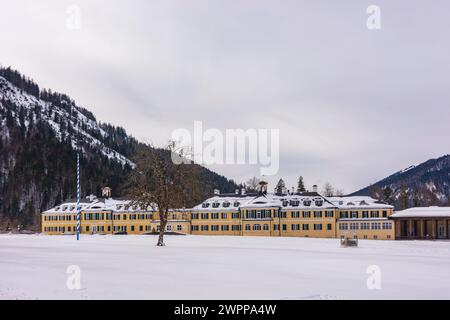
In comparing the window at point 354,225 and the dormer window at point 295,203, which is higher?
the dormer window at point 295,203

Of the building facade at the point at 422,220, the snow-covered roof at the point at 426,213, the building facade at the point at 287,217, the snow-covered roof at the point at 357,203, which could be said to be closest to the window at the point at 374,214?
the building facade at the point at 287,217

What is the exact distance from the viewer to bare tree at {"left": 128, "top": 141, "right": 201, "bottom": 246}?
51031mm

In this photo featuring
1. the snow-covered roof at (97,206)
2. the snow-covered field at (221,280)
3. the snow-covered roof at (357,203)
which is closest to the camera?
the snow-covered field at (221,280)

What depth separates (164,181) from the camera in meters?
50.8

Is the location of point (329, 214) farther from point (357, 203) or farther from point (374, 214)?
point (374, 214)

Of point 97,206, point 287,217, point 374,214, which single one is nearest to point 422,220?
point 374,214

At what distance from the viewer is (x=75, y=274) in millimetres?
21547

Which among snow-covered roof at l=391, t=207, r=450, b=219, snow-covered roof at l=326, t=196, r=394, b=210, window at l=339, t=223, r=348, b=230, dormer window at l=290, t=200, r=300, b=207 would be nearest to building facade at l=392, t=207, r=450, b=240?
snow-covered roof at l=391, t=207, r=450, b=219

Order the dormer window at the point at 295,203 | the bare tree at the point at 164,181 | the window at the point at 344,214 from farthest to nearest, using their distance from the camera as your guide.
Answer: the dormer window at the point at 295,203 → the window at the point at 344,214 → the bare tree at the point at 164,181

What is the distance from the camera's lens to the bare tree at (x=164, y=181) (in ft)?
167

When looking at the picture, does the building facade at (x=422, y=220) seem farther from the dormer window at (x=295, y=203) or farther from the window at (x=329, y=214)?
the dormer window at (x=295, y=203)

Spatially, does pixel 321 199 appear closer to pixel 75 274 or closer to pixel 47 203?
pixel 75 274

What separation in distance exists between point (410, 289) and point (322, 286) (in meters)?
3.19
